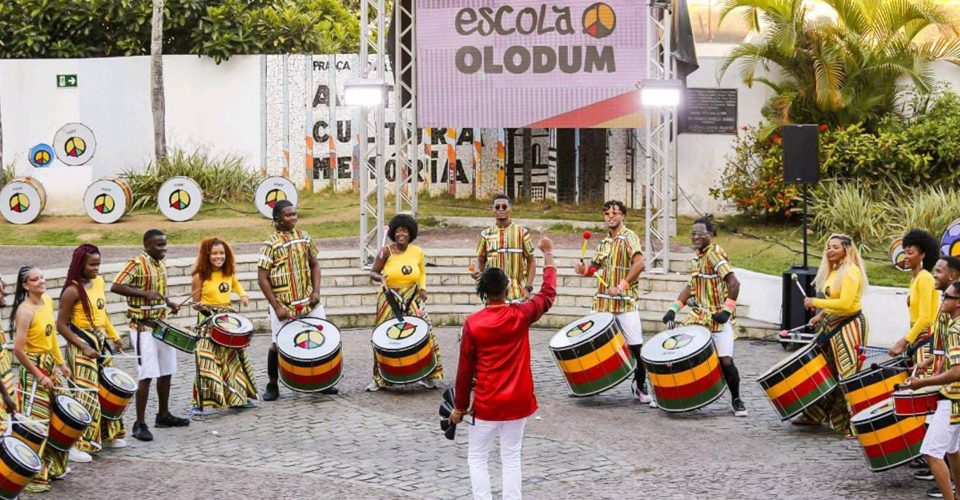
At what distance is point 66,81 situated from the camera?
24.8m

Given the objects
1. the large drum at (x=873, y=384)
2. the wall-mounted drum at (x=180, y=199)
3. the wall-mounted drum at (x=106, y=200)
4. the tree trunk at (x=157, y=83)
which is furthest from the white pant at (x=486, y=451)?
the tree trunk at (x=157, y=83)

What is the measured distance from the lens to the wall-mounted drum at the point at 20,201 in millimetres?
22156

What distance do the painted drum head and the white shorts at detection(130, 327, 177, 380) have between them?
1282cm

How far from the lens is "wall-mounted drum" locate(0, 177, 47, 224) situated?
2216 centimetres

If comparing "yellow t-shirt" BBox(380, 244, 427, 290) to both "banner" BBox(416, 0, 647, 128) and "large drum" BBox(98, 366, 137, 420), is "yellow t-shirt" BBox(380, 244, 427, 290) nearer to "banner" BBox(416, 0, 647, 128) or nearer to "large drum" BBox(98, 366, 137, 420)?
"large drum" BBox(98, 366, 137, 420)

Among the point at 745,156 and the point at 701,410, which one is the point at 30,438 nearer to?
the point at 701,410

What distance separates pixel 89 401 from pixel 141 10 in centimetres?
1668

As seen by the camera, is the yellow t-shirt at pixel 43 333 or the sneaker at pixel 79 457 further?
the sneaker at pixel 79 457

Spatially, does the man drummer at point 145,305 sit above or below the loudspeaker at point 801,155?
below

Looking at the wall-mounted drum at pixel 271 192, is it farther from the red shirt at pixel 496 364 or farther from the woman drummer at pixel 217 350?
the red shirt at pixel 496 364

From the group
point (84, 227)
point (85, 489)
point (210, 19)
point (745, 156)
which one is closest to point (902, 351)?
point (85, 489)


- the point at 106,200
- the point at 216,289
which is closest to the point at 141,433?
the point at 216,289

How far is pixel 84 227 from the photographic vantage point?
21.8 metres

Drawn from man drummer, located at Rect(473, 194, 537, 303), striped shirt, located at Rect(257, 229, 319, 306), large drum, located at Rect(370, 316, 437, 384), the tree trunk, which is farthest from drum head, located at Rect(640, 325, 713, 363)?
the tree trunk
